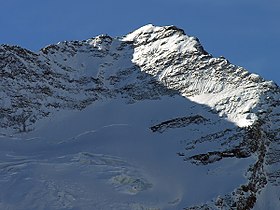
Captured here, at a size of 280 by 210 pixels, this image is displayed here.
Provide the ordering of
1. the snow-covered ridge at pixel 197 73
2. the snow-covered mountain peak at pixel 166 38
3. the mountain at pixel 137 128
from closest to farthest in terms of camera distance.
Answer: the mountain at pixel 137 128 < the snow-covered ridge at pixel 197 73 < the snow-covered mountain peak at pixel 166 38

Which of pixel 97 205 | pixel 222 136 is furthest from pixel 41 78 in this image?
pixel 97 205

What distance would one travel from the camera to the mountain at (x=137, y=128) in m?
39.5

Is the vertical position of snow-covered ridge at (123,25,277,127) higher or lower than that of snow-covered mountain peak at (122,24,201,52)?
lower

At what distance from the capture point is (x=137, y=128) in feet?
171

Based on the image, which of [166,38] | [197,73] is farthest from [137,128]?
[166,38]

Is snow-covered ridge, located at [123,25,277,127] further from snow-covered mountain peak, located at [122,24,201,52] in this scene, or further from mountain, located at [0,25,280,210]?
mountain, located at [0,25,280,210]

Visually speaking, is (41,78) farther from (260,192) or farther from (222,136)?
(260,192)

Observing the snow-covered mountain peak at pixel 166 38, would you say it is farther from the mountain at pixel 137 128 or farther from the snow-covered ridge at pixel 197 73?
the mountain at pixel 137 128

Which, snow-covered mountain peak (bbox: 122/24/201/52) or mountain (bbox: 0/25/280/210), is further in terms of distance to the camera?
snow-covered mountain peak (bbox: 122/24/201/52)

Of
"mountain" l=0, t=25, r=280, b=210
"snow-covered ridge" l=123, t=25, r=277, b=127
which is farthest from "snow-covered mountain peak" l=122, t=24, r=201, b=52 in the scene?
"mountain" l=0, t=25, r=280, b=210

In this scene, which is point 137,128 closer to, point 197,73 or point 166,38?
point 197,73

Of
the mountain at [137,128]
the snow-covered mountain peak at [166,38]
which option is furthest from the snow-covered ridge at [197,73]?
the mountain at [137,128]

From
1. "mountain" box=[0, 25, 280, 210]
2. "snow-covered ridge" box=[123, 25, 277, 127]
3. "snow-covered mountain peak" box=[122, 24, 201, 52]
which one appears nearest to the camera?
"mountain" box=[0, 25, 280, 210]

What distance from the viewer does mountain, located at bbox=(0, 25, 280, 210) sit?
129 feet
